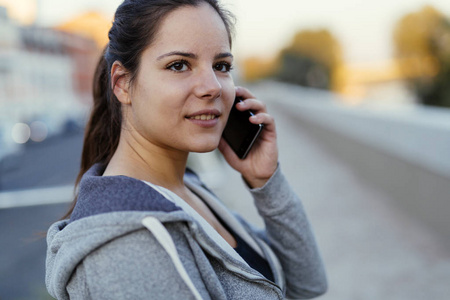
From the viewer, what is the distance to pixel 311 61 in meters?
47.2

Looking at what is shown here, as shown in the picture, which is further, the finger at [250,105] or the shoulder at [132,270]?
the finger at [250,105]

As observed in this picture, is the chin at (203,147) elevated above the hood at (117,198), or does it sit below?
above

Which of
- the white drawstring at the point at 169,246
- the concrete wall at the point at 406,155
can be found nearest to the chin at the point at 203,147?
the white drawstring at the point at 169,246

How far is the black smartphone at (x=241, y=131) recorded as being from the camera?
2009 millimetres

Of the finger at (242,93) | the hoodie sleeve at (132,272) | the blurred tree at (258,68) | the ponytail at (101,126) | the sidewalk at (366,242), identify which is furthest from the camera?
the blurred tree at (258,68)

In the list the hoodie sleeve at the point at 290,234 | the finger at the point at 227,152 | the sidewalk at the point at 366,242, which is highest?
the finger at the point at 227,152

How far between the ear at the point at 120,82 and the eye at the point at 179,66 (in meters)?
0.18

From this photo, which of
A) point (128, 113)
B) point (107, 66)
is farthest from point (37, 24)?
point (128, 113)

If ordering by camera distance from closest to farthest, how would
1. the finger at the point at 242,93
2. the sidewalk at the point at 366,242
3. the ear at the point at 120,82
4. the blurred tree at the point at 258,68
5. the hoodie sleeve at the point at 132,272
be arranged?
1. the hoodie sleeve at the point at 132,272
2. the ear at the point at 120,82
3. the finger at the point at 242,93
4. the sidewalk at the point at 366,242
5. the blurred tree at the point at 258,68

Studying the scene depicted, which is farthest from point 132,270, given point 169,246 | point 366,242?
point 366,242

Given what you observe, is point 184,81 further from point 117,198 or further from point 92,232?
point 92,232

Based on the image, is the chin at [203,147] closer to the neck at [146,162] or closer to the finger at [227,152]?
the neck at [146,162]

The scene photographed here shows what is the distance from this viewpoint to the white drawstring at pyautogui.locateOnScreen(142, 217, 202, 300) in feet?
3.68

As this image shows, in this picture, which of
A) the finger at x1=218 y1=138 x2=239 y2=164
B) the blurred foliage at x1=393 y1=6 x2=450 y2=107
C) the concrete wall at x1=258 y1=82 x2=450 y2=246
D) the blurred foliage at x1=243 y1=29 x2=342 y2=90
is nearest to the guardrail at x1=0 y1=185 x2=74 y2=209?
the finger at x1=218 y1=138 x2=239 y2=164
